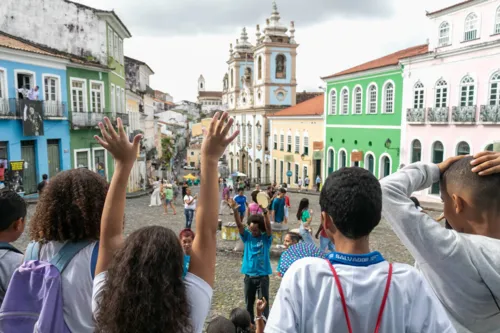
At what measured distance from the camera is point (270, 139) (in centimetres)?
4344

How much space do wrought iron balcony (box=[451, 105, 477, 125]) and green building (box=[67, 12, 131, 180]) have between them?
18.2 meters

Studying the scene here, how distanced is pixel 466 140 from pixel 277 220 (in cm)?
1398

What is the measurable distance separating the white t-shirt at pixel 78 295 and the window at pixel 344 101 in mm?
28561

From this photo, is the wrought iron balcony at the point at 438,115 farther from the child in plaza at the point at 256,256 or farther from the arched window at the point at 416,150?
the child in plaza at the point at 256,256

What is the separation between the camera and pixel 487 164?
1.77m

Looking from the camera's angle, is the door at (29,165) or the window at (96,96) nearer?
the door at (29,165)

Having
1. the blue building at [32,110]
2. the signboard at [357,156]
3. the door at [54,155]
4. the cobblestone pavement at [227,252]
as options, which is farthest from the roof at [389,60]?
the door at [54,155]

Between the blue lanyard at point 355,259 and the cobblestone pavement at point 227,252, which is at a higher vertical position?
the blue lanyard at point 355,259

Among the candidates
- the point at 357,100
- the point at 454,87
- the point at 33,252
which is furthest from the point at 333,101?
the point at 33,252

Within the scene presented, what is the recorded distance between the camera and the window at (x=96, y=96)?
70.3ft

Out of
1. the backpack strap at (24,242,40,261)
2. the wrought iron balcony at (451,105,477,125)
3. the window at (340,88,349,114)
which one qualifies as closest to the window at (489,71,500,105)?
the wrought iron balcony at (451,105,477,125)

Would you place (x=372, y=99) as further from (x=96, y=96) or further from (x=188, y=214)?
(x=188, y=214)

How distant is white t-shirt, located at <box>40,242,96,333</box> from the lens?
1.99m

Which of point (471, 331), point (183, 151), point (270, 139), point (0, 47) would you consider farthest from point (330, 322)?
point (183, 151)
